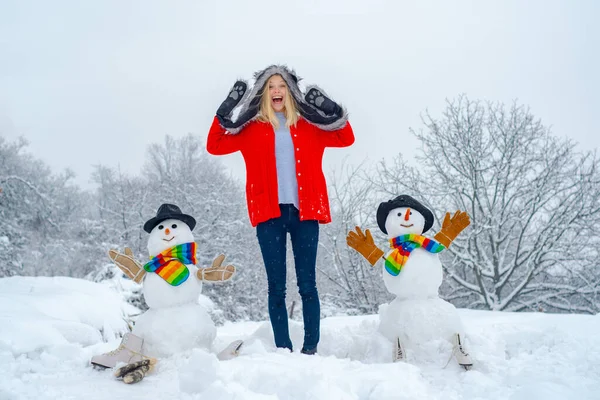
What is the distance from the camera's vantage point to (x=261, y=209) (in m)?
2.80

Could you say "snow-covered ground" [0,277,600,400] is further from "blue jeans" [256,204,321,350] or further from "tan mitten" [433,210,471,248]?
"tan mitten" [433,210,471,248]

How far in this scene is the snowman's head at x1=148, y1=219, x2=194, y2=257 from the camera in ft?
9.47

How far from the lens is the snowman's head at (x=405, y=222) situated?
301cm

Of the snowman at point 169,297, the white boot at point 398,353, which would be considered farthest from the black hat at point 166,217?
the white boot at point 398,353

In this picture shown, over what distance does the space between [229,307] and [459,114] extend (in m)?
9.09

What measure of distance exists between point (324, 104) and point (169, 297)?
1604 mm

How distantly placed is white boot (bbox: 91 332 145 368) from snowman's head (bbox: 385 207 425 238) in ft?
5.80

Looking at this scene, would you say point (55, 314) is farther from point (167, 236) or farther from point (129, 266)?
point (167, 236)

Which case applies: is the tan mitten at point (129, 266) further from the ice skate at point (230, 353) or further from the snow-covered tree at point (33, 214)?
the snow-covered tree at point (33, 214)

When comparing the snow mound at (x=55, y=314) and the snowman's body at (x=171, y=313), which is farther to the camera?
the snow mound at (x=55, y=314)

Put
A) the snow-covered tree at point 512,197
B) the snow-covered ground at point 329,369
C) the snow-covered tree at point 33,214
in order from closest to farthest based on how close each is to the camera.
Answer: the snow-covered ground at point 329,369, the snow-covered tree at point 512,197, the snow-covered tree at point 33,214

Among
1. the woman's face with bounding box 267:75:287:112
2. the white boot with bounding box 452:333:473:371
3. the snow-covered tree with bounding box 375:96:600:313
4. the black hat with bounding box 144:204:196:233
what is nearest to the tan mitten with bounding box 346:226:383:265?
the white boot with bounding box 452:333:473:371

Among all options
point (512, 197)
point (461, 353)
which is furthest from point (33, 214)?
point (461, 353)

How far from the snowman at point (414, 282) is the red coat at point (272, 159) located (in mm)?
503
